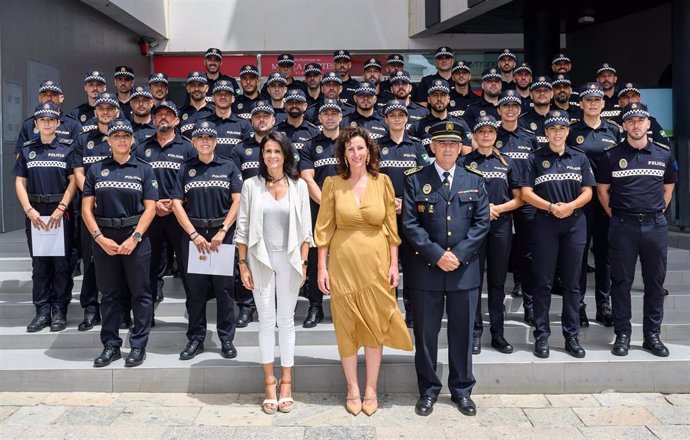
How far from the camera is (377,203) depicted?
179 inches

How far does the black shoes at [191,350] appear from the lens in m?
5.26

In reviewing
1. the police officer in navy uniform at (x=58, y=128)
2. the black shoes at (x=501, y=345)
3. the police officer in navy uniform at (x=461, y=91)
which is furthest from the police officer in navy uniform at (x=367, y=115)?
the police officer in navy uniform at (x=58, y=128)

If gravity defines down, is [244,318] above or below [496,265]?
below

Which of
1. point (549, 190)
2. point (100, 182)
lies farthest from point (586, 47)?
point (100, 182)

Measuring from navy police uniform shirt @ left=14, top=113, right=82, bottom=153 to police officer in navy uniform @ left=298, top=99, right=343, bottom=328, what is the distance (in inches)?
88.2

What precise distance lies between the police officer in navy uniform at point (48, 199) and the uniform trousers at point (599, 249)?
462 centimetres

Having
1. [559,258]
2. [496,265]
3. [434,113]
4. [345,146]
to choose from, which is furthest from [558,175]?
[345,146]

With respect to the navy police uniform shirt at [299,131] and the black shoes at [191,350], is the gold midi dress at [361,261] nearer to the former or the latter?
the black shoes at [191,350]

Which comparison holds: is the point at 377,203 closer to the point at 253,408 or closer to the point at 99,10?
the point at 253,408

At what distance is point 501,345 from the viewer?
5.36 metres

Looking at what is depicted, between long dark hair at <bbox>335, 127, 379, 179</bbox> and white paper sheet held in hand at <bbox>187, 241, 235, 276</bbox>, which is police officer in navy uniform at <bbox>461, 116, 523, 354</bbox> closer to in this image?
long dark hair at <bbox>335, 127, 379, 179</bbox>

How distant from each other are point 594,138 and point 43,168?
16.4 ft

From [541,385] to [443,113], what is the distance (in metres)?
2.72

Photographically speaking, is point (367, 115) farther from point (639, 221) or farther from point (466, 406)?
point (466, 406)
